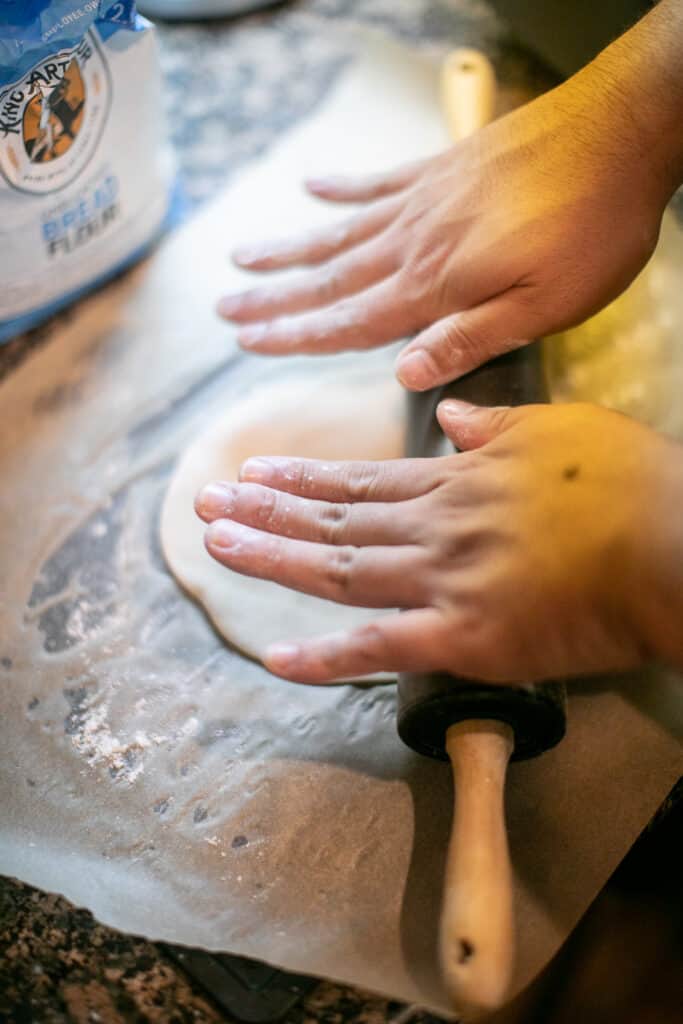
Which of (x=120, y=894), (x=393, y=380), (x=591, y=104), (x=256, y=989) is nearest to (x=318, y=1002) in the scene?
(x=256, y=989)

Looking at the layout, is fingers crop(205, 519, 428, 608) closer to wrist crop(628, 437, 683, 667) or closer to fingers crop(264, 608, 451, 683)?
fingers crop(264, 608, 451, 683)

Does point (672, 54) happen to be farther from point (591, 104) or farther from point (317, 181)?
point (317, 181)

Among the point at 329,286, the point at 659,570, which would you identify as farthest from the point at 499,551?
the point at 329,286

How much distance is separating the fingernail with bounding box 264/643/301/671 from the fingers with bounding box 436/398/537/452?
9.8 inches

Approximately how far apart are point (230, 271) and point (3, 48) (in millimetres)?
476

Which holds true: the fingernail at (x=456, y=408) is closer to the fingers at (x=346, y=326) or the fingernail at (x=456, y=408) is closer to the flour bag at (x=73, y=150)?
the fingers at (x=346, y=326)

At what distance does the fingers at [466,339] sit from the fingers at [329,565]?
237 mm

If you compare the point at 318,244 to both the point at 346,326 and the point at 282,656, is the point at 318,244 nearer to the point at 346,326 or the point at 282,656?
the point at 346,326

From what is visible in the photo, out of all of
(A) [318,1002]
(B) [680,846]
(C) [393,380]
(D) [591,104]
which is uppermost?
(D) [591,104]

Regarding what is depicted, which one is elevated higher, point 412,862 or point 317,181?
point 317,181

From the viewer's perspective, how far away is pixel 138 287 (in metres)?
1.38

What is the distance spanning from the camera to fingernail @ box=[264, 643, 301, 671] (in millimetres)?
802

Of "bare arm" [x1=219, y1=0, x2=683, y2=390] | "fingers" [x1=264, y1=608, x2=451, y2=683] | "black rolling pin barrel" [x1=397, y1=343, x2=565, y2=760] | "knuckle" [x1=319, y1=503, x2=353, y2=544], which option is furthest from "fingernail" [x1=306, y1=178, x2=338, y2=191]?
"fingers" [x1=264, y1=608, x2=451, y2=683]

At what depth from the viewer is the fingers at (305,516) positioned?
0.82 metres
